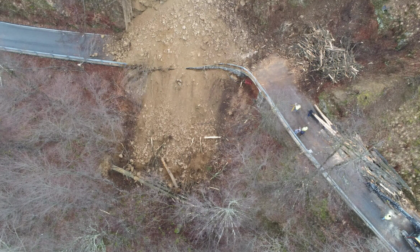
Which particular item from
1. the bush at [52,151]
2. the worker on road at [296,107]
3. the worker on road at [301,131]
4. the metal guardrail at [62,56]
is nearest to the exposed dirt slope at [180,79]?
the metal guardrail at [62,56]

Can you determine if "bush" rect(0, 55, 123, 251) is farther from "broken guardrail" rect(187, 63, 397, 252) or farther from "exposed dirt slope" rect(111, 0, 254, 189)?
"broken guardrail" rect(187, 63, 397, 252)

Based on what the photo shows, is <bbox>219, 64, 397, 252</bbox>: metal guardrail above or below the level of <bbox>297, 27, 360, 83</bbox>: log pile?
below

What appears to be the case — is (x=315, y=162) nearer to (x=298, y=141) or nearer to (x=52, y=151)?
(x=298, y=141)

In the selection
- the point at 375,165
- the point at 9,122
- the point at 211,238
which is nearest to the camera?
the point at 375,165

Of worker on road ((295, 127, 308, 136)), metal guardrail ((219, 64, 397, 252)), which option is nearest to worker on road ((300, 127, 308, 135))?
worker on road ((295, 127, 308, 136))

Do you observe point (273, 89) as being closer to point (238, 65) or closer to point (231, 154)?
point (238, 65)

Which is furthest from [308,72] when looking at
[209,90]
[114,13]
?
[114,13]
